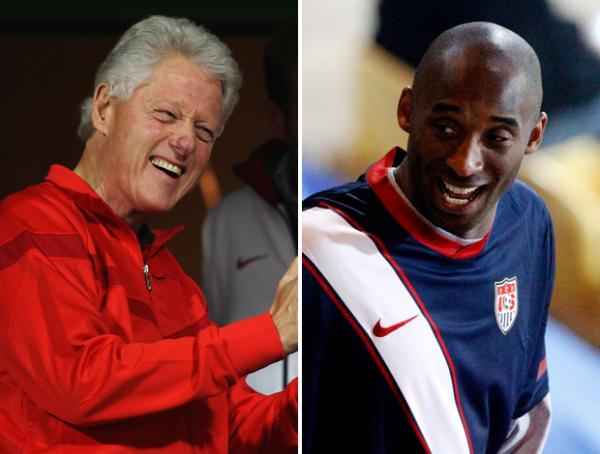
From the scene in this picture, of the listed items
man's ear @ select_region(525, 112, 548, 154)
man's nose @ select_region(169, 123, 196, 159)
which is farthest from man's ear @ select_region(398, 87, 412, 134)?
man's nose @ select_region(169, 123, 196, 159)

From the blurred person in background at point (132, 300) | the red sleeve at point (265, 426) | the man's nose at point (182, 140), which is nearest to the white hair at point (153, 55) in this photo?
the blurred person in background at point (132, 300)

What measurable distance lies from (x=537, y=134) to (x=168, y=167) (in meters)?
0.90

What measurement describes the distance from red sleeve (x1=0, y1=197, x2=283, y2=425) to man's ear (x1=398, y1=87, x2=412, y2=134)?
64cm

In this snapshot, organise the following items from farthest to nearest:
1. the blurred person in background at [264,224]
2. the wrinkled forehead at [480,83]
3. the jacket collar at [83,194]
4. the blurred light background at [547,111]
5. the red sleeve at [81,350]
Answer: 1. the blurred person in background at [264,224]
2. the blurred light background at [547,111]
3. the wrinkled forehead at [480,83]
4. the jacket collar at [83,194]
5. the red sleeve at [81,350]

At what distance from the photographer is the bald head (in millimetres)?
2166

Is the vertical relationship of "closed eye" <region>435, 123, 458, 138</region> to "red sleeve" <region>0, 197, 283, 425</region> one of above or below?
above

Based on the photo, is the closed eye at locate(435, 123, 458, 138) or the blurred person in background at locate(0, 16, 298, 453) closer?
the blurred person in background at locate(0, 16, 298, 453)

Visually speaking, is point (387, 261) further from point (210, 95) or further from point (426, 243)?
point (210, 95)

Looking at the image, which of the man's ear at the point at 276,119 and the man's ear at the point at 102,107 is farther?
the man's ear at the point at 276,119

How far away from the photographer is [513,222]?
231 centimetres

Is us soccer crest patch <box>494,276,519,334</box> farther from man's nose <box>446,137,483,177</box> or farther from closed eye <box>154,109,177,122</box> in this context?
closed eye <box>154,109,177,122</box>

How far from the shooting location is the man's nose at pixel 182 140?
2131 mm

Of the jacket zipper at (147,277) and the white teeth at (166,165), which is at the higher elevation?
the white teeth at (166,165)

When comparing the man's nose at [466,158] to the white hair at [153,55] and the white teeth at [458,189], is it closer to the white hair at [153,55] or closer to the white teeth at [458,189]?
the white teeth at [458,189]
